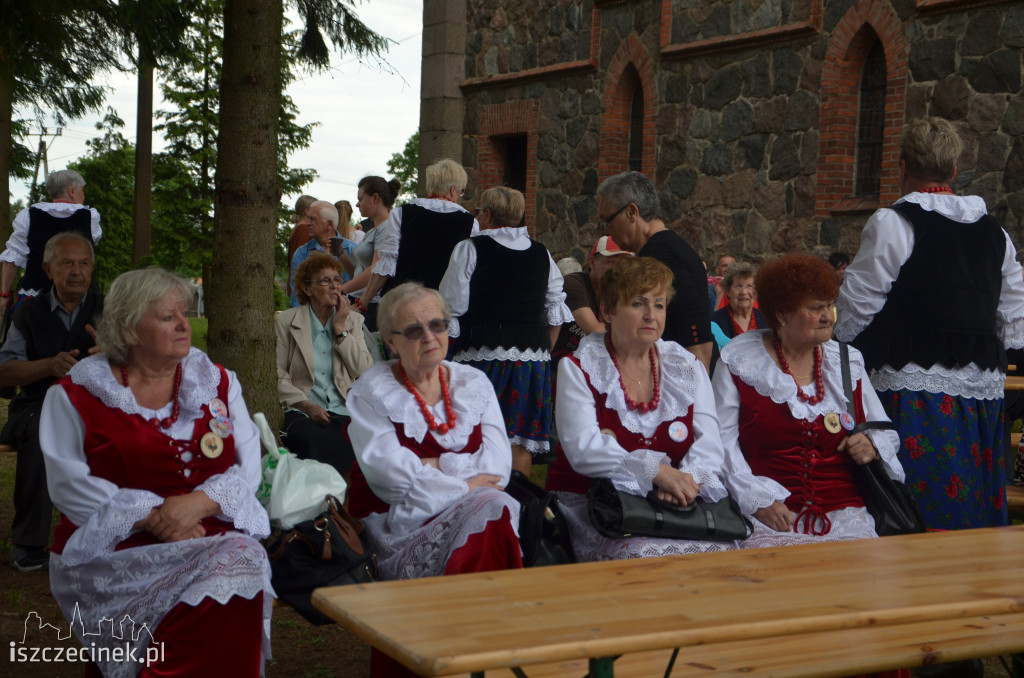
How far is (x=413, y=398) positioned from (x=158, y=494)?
0.91 m

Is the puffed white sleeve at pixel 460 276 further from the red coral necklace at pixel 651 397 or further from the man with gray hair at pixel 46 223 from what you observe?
the man with gray hair at pixel 46 223

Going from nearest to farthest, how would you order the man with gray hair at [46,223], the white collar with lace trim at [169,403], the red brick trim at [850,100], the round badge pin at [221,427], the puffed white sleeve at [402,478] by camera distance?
the white collar with lace trim at [169,403], the round badge pin at [221,427], the puffed white sleeve at [402,478], the man with gray hair at [46,223], the red brick trim at [850,100]

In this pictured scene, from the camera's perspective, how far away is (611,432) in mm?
4027

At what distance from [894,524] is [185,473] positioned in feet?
8.07

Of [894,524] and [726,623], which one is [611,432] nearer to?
[894,524]

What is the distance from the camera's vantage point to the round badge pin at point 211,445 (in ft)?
11.7

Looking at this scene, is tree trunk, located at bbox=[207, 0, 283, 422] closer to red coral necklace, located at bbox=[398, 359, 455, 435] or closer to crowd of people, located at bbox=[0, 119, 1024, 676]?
crowd of people, located at bbox=[0, 119, 1024, 676]

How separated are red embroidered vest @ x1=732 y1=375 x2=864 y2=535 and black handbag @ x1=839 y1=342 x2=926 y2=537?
0.05 metres

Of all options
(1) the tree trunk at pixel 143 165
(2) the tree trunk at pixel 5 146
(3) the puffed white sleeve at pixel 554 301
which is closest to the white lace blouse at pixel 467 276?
(3) the puffed white sleeve at pixel 554 301

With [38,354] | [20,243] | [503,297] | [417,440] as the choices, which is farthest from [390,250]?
[417,440]

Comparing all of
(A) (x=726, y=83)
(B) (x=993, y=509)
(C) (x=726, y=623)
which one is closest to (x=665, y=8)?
(A) (x=726, y=83)

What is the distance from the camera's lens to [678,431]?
4027mm

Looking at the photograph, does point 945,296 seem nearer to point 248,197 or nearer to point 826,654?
point 826,654

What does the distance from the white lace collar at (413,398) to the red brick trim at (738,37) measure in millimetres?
8289
